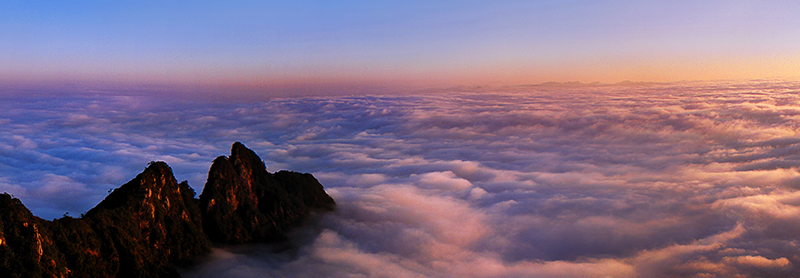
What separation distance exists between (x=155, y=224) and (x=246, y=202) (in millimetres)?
12727

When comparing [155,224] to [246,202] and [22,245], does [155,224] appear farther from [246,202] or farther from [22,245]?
[246,202]

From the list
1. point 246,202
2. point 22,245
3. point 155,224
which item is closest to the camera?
point 22,245

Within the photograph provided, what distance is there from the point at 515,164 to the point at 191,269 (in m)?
149

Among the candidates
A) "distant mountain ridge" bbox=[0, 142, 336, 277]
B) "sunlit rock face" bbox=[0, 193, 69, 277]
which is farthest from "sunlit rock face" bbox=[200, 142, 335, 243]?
"sunlit rock face" bbox=[0, 193, 69, 277]

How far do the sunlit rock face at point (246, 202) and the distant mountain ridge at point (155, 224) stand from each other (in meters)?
0.10

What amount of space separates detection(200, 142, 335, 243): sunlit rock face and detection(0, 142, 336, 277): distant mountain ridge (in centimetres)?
10

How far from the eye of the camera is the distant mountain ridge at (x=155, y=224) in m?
22.0

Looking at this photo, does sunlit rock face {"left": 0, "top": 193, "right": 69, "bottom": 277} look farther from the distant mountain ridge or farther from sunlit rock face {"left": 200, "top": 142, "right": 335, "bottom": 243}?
sunlit rock face {"left": 200, "top": 142, "right": 335, "bottom": 243}

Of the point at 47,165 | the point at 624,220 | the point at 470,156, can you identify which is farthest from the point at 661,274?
the point at 47,165

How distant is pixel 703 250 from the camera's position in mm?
65312

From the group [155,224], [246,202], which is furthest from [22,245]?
[246,202]

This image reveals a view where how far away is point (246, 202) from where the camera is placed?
147ft

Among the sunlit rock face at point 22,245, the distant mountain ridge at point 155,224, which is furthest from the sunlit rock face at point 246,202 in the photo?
the sunlit rock face at point 22,245

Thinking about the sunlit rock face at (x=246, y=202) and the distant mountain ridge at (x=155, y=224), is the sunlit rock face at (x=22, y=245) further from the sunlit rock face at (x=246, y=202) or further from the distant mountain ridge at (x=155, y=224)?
the sunlit rock face at (x=246, y=202)
